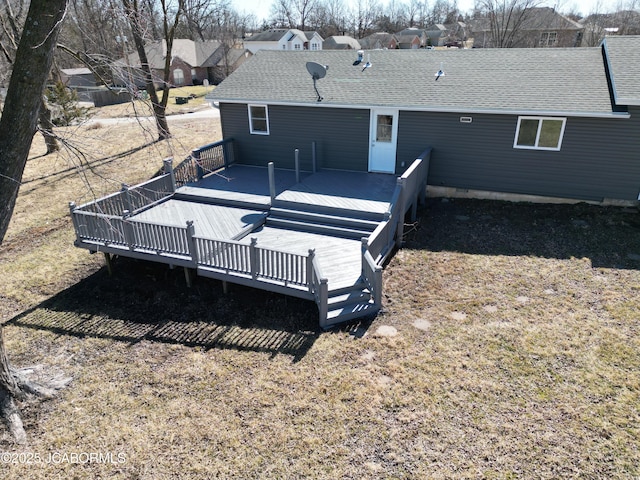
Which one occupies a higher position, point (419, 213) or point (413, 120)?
point (413, 120)

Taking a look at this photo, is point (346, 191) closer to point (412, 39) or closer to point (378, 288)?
point (378, 288)

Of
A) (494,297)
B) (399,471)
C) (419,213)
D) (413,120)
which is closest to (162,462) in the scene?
(399,471)

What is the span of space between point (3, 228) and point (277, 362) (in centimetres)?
423

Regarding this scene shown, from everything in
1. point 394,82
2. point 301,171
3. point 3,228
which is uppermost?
point 394,82

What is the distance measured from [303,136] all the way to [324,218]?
14.6 feet

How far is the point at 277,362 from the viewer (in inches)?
260

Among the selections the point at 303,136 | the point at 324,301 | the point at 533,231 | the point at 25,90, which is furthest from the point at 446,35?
the point at 25,90

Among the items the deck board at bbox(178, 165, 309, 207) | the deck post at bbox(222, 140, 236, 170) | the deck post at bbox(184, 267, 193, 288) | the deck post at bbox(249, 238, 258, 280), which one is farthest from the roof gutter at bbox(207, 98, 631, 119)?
the deck post at bbox(184, 267, 193, 288)

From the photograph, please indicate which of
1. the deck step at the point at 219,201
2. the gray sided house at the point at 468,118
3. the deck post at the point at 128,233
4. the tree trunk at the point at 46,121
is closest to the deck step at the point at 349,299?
the deck step at the point at 219,201

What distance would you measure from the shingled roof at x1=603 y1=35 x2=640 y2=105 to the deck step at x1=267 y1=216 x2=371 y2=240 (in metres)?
7.11

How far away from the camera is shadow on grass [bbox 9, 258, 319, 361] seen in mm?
7281

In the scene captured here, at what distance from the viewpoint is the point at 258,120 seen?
13820 mm

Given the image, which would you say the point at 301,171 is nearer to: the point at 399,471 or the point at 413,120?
the point at 413,120

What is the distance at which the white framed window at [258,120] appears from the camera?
13602 millimetres
